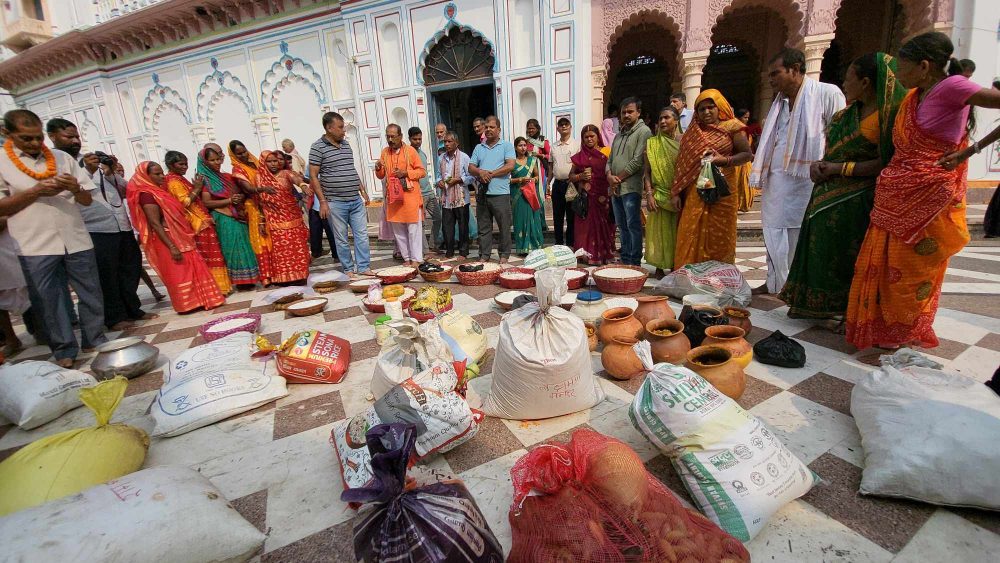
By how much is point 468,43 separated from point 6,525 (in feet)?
30.7

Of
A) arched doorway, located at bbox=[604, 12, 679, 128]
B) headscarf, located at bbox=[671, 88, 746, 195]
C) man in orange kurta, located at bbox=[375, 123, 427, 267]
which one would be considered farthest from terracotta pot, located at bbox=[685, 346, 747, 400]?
arched doorway, located at bbox=[604, 12, 679, 128]

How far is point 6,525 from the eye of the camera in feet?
3.35

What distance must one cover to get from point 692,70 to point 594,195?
4.37 metres

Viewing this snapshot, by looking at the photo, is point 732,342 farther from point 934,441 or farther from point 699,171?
point 699,171

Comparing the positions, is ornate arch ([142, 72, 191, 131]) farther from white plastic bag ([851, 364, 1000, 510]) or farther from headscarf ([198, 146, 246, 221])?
white plastic bag ([851, 364, 1000, 510])

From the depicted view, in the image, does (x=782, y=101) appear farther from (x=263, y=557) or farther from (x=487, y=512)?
(x=263, y=557)

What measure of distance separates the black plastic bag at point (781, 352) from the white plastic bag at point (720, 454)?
103cm

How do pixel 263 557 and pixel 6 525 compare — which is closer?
pixel 6 525

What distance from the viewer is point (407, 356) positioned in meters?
2.02

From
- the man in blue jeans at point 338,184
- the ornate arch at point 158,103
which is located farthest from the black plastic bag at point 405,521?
the ornate arch at point 158,103

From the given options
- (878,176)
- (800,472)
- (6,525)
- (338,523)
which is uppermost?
(878,176)

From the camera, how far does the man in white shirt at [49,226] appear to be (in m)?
2.59

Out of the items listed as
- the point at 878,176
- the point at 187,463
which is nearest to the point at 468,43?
the point at 878,176

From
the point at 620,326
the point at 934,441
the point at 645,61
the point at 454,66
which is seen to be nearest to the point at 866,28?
the point at 645,61
